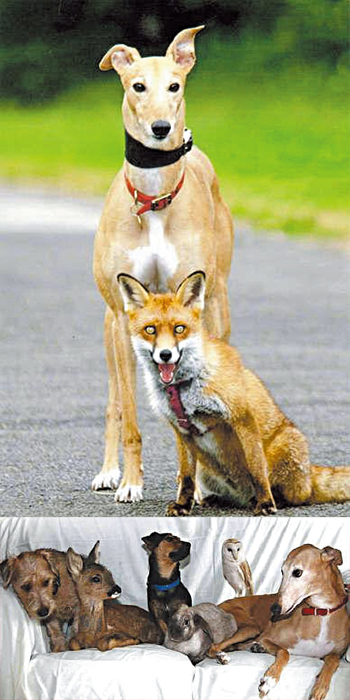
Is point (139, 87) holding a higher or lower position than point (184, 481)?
higher

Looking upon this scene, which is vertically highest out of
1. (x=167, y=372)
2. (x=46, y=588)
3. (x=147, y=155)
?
(x=147, y=155)

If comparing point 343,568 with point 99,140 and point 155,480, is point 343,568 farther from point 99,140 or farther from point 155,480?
Answer: point 99,140

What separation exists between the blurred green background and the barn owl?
924mm

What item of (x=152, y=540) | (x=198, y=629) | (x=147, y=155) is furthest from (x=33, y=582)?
(x=147, y=155)

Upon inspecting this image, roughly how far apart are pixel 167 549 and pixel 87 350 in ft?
2.49

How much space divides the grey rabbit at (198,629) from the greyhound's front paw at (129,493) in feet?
1.27

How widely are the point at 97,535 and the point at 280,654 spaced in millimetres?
565

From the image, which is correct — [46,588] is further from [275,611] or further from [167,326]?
[167,326]

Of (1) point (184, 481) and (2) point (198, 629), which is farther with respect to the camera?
(1) point (184, 481)

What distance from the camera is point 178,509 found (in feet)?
12.2

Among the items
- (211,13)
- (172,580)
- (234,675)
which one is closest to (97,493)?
(172,580)

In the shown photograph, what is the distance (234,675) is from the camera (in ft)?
10.8

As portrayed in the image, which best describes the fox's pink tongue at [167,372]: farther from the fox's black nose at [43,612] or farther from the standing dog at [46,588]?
the fox's black nose at [43,612]

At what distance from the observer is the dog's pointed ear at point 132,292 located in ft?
11.7
